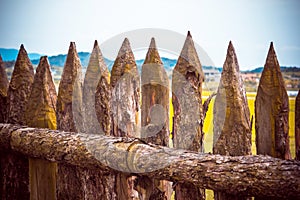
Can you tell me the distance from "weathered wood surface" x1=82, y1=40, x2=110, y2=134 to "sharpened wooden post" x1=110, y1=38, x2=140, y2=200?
10 cm

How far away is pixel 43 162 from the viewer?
209 cm

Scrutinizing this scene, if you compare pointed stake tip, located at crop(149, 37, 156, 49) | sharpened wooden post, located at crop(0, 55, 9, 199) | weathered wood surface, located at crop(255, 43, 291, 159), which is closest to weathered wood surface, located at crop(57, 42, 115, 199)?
pointed stake tip, located at crop(149, 37, 156, 49)

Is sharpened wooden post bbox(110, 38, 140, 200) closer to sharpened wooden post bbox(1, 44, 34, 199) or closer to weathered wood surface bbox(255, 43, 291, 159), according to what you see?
weathered wood surface bbox(255, 43, 291, 159)

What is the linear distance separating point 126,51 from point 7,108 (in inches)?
43.1

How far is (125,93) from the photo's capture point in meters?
1.82

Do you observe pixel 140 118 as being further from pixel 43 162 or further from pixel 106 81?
pixel 43 162

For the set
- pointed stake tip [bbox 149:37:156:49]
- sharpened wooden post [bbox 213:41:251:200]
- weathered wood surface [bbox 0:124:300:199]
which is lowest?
weathered wood surface [bbox 0:124:300:199]

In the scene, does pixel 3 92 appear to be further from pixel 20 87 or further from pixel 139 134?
pixel 139 134

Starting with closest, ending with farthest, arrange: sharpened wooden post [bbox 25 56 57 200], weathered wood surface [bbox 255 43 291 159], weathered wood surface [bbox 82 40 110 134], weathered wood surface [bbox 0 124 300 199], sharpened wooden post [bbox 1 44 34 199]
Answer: weathered wood surface [bbox 0 124 300 199], weathered wood surface [bbox 255 43 291 159], weathered wood surface [bbox 82 40 110 134], sharpened wooden post [bbox 25 56 57 200], sharpened wooden post [bbox 1 44 34 199]

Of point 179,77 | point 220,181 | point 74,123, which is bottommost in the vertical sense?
point 220,181

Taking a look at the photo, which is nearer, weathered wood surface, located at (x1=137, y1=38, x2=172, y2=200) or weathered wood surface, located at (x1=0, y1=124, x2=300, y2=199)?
weathered wood surface, located at (x1=0, y1=124, x2=300, y2=199)

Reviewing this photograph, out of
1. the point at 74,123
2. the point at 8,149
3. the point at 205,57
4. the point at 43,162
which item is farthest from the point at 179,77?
the point at 8,149

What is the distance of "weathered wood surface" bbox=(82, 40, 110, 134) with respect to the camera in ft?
6.34

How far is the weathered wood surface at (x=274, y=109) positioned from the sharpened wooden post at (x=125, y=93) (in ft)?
2.21
